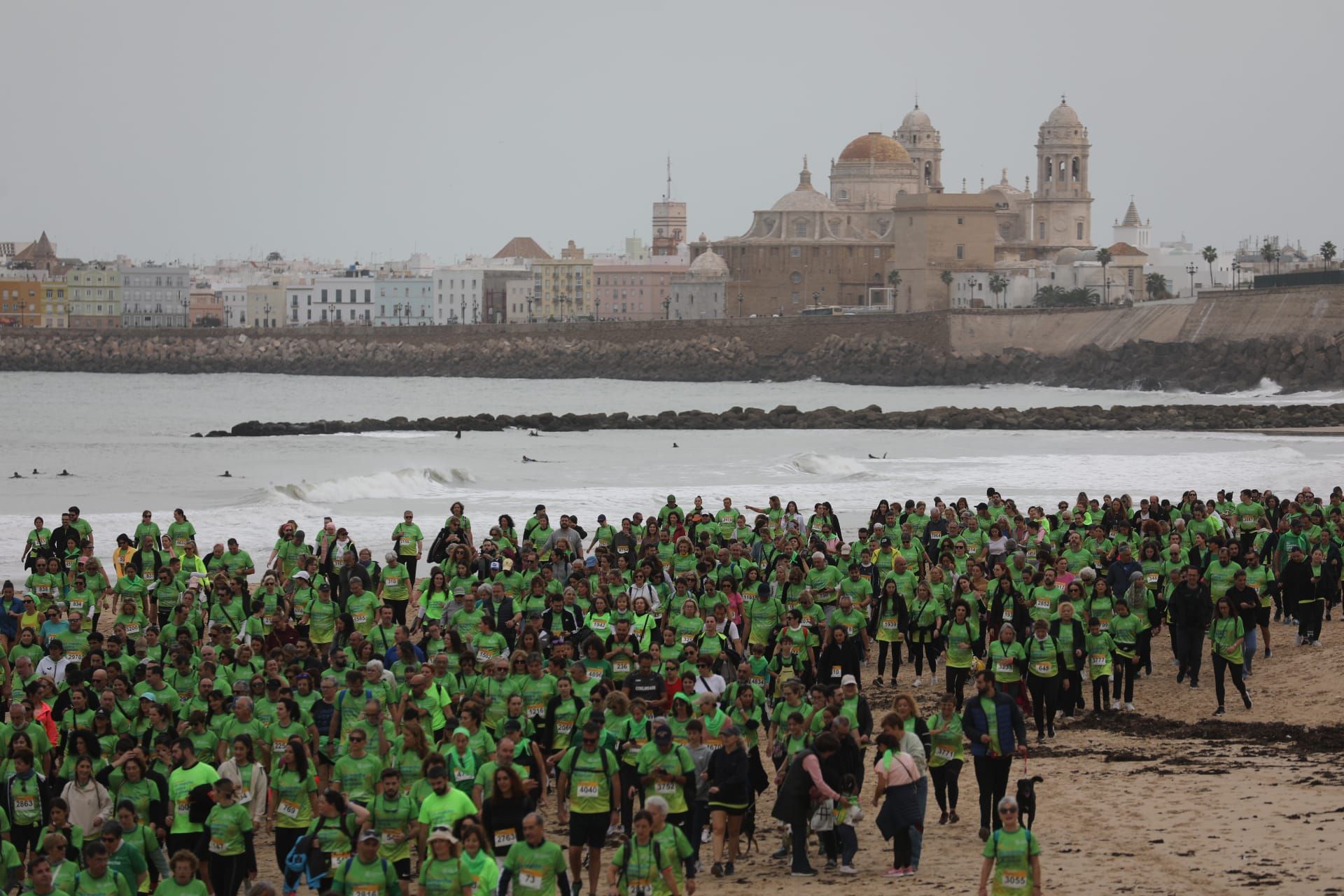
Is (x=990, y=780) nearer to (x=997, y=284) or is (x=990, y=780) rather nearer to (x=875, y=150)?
(x=997, y=284)

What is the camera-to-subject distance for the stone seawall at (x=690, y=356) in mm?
88438

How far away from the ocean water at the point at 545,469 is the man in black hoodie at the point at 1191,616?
1388 centimetres

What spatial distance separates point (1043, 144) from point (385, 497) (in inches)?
4348

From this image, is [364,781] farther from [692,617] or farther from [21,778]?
[692,617]

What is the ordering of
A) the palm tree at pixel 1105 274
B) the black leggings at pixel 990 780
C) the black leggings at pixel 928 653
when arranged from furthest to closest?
the palm tree at pixel 1105 274 → the black leggings at pixel 928 653 → the black leggings at pixel 990 780

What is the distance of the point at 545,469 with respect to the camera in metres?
46.3

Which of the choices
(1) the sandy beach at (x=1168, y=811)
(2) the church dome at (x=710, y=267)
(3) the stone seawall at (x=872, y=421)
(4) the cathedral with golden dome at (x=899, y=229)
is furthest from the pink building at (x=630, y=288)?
(1) the sandy beach at (x=1168, y=811)

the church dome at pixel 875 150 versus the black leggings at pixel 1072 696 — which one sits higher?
the church dome at pixel 875 150

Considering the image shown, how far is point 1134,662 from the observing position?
48.2ft

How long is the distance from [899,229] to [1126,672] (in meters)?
109

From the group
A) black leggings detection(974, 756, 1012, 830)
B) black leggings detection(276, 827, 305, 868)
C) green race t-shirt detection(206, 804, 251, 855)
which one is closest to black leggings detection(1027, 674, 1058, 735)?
black leggings detection(974, 756, 1012, 830)

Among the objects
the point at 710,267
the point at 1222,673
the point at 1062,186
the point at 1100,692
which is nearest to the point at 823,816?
the point at 1100,692

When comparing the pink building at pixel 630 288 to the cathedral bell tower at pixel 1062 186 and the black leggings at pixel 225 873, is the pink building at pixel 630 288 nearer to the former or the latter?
the cathedral bell tower at pixel 1062 186

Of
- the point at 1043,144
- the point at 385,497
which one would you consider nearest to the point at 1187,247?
the point at 1043,144
